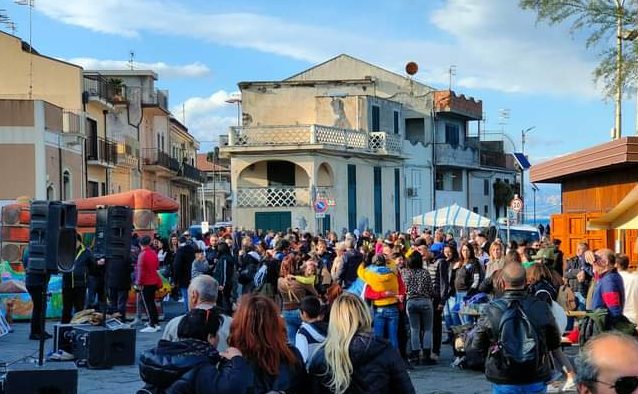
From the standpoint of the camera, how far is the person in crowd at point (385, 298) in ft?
39.9

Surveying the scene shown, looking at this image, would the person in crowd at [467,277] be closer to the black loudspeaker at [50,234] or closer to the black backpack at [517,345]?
the black loudspeaker at [50,234]

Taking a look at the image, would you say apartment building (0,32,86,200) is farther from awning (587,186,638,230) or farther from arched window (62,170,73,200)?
awning (587,186,638,230)

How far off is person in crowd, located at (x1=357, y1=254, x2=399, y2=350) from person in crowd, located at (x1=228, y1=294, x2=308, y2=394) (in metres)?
6.78

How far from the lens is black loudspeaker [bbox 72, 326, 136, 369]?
42.0ft

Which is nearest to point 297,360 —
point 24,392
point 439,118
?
point 24,392

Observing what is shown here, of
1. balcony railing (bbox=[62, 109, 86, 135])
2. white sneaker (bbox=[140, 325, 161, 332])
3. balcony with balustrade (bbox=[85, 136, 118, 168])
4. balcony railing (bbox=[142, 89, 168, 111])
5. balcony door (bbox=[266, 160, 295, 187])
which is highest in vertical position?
balcony railing (bbox=[142, 89, 168, 111])

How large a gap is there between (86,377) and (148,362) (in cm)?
764

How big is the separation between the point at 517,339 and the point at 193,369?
2.53 meters

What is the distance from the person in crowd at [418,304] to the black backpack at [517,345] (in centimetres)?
607

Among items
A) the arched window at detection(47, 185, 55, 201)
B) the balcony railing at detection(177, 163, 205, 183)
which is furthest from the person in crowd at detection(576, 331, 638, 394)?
the balcony railing at detection(177, 163, 205, 183)

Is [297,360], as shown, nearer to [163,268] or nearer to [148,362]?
[148,362]

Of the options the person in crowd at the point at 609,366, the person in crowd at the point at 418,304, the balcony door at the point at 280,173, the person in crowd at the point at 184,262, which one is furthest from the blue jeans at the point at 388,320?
the balcony door at the point at 280,173

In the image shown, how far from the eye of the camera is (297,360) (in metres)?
5.55

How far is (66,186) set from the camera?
128 ft
